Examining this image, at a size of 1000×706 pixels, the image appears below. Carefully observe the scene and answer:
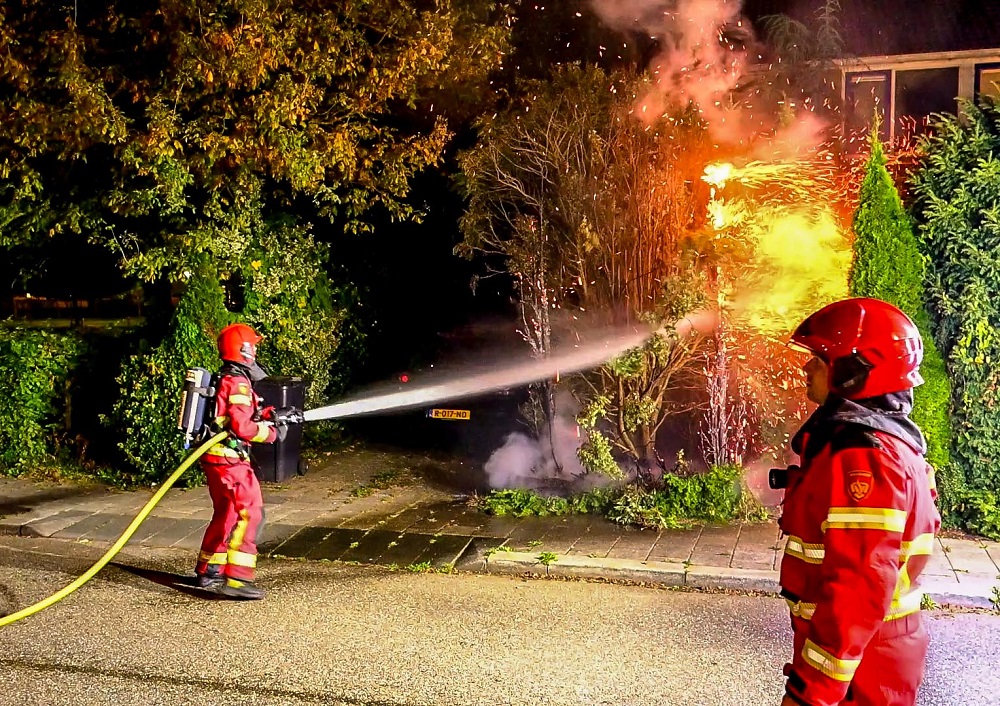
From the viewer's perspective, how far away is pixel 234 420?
253 inches

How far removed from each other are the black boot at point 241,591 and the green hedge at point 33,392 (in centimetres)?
576

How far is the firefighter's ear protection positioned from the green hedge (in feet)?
34.5

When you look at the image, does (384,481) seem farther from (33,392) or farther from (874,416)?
(874,416)

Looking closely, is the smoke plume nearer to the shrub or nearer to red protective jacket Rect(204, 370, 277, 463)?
the shrub

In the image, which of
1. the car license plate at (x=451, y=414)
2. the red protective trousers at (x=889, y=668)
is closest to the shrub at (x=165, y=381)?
the car license plate at (x=451, y=414)

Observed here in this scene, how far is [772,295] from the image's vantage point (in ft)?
27.5

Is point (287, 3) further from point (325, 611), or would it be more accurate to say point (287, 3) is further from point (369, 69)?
point (325, 611)

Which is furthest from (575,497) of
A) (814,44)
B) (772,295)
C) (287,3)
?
(814,44)

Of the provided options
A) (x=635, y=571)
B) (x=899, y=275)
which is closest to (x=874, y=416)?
(x=635, y=571)

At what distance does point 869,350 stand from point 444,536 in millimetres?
5814

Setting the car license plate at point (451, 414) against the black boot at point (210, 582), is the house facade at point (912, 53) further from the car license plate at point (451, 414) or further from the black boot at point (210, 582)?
the black boot at point (210, 582)

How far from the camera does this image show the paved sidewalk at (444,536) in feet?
22.6

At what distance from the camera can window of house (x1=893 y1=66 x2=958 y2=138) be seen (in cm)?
1338

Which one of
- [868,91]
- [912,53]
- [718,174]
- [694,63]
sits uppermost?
[912,53]
